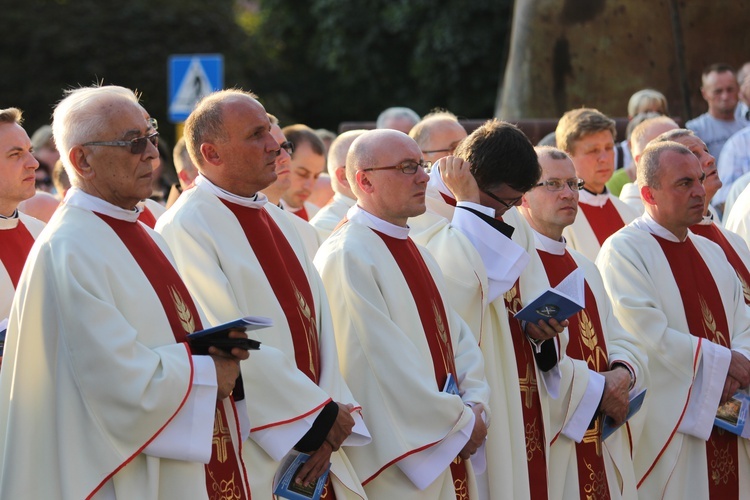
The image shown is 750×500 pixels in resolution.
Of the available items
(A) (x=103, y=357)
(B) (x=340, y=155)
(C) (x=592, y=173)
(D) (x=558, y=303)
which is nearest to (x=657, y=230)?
(C) (x=592, y=173)

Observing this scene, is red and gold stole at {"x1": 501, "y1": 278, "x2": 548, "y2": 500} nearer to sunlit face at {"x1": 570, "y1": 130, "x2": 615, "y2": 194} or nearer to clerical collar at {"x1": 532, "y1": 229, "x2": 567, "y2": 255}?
clerical collar at {"x1": 532, "y1": 229, "x2": 567, "y2": 255}

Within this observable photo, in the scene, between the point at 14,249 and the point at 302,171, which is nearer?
the point at 14,249

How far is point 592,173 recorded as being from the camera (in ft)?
26.7

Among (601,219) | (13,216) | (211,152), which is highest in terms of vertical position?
(211,152)

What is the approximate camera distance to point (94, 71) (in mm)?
25266

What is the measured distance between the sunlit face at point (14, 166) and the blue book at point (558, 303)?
7.39 feet

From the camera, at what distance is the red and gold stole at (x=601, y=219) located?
8258mm

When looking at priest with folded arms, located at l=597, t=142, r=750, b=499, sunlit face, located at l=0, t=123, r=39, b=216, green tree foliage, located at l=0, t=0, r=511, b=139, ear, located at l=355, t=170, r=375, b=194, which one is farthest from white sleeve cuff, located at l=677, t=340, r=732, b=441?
green tree foliage, located at l=0, t=0, r=511, b=139

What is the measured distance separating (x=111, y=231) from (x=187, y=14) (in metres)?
22.8

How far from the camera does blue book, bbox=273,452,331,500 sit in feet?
16.3

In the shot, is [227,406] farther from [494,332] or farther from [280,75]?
[280,75]

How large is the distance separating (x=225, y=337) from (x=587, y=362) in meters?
2.48

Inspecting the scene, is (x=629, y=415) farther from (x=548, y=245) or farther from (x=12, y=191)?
(x=12, y=191)

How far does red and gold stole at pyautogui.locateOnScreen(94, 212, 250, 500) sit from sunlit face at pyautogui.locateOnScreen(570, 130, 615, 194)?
12.6 ft
